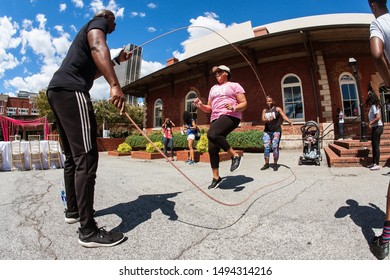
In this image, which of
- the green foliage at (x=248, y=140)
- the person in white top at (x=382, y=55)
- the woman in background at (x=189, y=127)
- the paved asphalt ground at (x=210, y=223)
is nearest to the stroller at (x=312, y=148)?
the paved asphalt ground at (x=210, y=223)

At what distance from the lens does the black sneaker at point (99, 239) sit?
1.72 m

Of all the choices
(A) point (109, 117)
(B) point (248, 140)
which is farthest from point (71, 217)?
(A) point (109, 117)

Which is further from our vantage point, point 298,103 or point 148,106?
point 148,106

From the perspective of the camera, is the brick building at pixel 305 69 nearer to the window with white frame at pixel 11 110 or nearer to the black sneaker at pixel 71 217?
the black sneaker at pixel 71 217

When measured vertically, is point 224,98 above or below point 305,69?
below

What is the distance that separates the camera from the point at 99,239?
5.71ft

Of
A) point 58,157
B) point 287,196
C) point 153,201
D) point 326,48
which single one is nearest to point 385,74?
point 287,196

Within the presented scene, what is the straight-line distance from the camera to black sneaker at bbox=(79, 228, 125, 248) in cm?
172

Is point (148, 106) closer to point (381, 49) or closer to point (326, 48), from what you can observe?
point (326, 48)

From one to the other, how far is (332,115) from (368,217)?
1089cm

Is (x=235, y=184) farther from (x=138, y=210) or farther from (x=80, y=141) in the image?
(x=80, y=141)

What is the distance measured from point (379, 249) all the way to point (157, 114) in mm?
18494

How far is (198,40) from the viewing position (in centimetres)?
2103

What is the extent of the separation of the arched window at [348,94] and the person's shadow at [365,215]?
1116 cm
